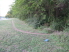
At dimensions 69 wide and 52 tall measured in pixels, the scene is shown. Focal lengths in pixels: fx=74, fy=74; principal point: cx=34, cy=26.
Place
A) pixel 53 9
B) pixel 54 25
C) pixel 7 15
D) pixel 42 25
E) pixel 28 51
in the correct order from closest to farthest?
pixel 28 51, pixel 54 25, pixel 53 9, pixel 42 25, pixel 7 15

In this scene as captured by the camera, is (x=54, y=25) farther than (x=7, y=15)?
No

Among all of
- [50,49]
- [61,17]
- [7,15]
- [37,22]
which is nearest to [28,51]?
[50,49]

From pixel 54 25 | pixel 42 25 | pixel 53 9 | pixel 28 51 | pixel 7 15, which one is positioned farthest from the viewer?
pixel 7 15

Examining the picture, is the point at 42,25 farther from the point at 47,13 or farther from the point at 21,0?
the point at 21,0

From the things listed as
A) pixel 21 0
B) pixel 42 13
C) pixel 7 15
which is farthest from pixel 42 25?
pixel 7 15

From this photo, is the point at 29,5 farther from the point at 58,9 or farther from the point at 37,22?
the point at 58,9

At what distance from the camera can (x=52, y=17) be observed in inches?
294

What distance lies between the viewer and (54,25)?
20.3ft

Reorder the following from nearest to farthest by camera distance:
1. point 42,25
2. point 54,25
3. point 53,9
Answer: point 54,25 → point 53,9 → point 42,25

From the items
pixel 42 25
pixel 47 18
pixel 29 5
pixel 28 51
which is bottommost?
pixel 28 51

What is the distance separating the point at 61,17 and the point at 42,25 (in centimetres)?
204

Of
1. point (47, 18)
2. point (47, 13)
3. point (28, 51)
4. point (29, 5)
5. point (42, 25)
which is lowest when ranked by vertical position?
point (28, 51)

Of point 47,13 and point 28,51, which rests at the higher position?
point 47,13

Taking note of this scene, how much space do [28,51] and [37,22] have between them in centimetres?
481
